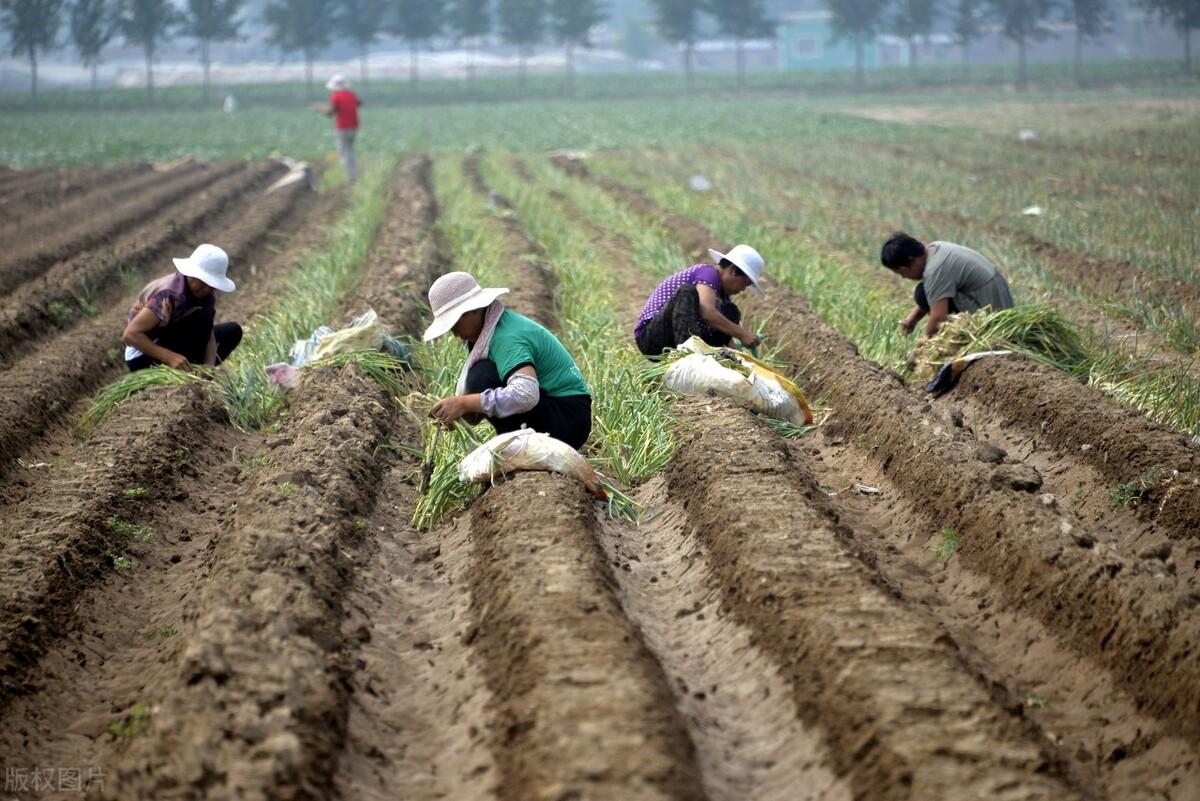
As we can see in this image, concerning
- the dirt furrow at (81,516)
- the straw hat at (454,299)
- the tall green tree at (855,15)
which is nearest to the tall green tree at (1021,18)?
the tall green tree at (855,15)

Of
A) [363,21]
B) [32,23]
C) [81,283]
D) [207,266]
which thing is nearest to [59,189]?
[81,283]

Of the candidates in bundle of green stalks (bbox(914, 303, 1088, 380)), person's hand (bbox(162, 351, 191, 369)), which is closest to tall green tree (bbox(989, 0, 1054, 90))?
bundle of green stalks (bbox(914, 303, 1088, 380))

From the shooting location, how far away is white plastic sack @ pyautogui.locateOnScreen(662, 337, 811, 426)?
7.06 m

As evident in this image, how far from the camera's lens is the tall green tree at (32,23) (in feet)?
161

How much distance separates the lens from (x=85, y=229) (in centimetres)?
1509

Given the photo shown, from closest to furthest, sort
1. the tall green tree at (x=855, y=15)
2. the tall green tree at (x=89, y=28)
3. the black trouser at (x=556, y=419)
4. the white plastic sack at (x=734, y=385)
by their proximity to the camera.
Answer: the black trouser at (x=556, y=419)
the white plastic sack at (x=734, y=385)
the tall green tree at (x=89, y=28)
the tall green tree at (x=855, y=15)

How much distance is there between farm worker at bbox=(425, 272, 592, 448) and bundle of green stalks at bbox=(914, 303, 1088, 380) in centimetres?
318

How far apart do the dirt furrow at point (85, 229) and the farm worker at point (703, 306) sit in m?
6.56

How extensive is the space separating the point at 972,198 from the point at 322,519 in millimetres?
13533

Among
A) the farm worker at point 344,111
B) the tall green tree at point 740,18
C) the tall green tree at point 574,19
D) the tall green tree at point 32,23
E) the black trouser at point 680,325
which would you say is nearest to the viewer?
the black trouser at point 680,325

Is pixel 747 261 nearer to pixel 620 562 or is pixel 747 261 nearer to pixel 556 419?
pixel 556 419

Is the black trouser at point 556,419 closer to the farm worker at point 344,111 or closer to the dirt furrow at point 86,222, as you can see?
the dirt furrow at point 86,222

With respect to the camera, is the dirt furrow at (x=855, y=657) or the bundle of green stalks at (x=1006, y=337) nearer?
the dirt furrow at (x=855, y=657)

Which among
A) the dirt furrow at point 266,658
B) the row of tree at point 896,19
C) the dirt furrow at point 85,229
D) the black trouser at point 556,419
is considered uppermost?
the row of tree at point 896,19
